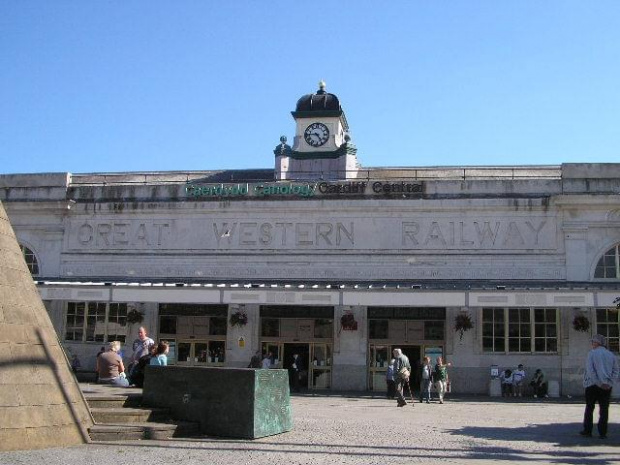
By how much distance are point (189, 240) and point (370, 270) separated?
764 centimetres

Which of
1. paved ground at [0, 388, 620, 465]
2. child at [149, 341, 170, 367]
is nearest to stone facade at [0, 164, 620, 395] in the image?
paved ground at [0, 388, 620, 465]

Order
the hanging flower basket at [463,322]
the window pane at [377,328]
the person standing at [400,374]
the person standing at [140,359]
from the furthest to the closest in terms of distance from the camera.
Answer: the window pane at [377,328] → the hanging flower basket at [463,322] → the person standing at [400,374] → the person standing at [140,359]

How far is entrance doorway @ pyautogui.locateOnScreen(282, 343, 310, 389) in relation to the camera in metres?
29.6

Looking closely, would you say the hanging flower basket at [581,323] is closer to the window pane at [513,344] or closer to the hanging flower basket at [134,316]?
the window pane at [513,344]

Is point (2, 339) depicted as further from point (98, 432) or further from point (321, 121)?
point (321, 121)

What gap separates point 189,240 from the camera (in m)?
30.9

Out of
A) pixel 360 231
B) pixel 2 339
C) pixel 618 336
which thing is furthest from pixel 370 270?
pixel 2 339

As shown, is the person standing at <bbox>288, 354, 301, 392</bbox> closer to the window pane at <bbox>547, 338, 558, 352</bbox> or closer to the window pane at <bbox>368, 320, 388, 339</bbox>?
the window pane at <bbox>368, 320, 388, 339</bbox>

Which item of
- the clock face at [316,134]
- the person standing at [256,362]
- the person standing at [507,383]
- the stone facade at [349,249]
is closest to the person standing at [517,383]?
the person standing at [507,383]

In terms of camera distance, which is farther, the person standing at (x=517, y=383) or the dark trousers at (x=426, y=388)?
the person standing at (x=517, y=383)

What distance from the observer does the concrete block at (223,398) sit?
11141 millimetres

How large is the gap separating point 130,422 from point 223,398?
1.41 meters

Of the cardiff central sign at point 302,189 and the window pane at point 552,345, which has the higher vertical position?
the cardiff central sign at point 302,189

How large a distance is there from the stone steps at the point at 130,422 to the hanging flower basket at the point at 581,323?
1946cm
